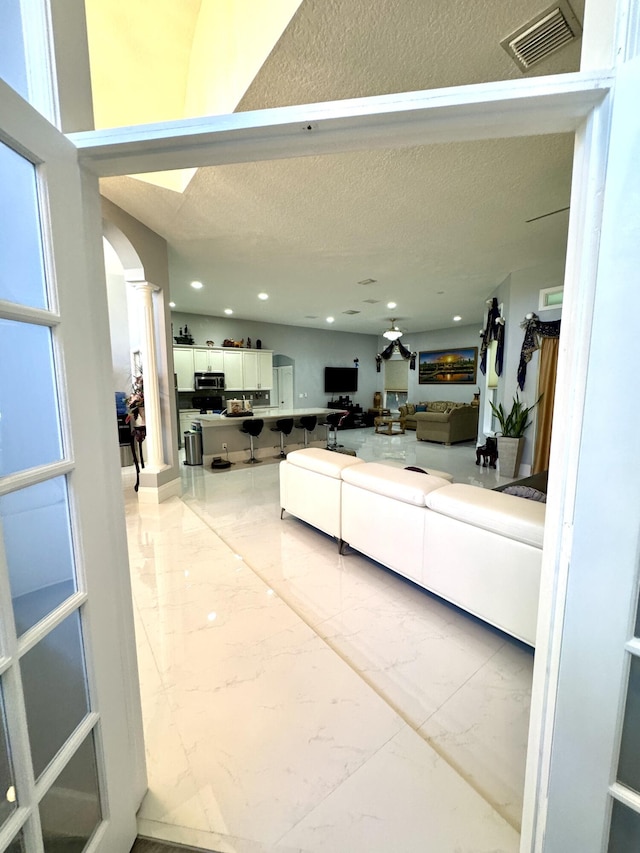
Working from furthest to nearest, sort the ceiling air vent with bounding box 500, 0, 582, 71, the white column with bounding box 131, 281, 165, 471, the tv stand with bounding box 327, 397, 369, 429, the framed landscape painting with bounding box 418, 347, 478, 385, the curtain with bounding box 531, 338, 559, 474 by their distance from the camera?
the tv stand with bounding box 327, 397, 369, 429, the framed landscape painting with bounding box 418, 347, 478, 385, the curtain with bounding box 531, 338, 559, 474, the white column with bounding box 131, 281, 165, 471, the ceiling air vent with bounding box 500, 0, 582, 71

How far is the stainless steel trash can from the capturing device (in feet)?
19.7

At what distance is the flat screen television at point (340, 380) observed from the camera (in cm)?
1051

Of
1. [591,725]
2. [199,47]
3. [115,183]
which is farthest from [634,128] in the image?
[115,183]

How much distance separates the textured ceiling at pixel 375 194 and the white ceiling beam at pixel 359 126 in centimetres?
129

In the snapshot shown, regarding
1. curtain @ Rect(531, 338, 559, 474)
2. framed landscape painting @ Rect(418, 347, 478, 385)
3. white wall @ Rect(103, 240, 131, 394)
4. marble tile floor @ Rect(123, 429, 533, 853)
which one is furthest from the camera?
framed landscape painting @ Rect(418, 347, 478, 385)

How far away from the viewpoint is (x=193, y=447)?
602 cm

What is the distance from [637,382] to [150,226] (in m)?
4.36

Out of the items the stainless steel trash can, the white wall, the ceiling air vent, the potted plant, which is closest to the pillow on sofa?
the ceiling air vent

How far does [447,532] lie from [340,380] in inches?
357

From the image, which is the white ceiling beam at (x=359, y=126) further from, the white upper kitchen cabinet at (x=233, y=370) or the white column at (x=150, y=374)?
the white upper kitchen cabinet at (x=233, y=370)

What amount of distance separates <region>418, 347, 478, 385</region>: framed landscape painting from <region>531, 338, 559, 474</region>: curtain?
500 cm

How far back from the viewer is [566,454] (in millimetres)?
794

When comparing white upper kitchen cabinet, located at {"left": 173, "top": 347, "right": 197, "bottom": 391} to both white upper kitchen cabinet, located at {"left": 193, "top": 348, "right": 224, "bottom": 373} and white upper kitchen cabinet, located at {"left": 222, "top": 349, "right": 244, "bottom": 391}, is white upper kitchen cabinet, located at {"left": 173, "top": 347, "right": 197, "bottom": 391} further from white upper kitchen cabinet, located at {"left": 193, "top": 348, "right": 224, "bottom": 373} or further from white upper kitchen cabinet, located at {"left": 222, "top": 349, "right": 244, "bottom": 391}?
white upper kitchen cabinet, located at {"left": 222, "top": 349, "right": 244, "bottom": 391}

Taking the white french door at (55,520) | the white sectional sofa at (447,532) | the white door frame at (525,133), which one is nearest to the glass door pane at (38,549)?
the white french door at (55,520)
